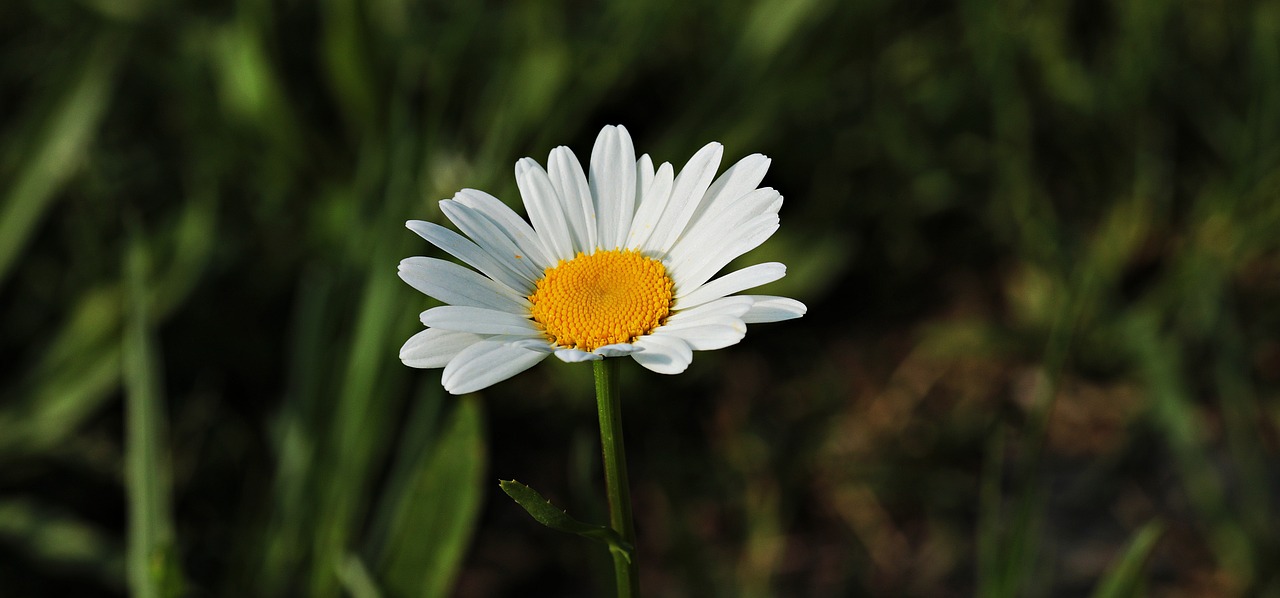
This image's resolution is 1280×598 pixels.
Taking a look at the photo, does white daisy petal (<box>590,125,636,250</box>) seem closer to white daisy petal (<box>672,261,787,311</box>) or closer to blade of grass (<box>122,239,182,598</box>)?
white daisy petal (<box>672,261,787,311</box>)

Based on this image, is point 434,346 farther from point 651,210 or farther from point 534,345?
point 651,210

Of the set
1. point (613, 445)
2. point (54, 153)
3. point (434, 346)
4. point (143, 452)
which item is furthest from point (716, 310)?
point (54, 153)

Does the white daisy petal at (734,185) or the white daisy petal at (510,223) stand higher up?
the white daisy petal at (510,223)

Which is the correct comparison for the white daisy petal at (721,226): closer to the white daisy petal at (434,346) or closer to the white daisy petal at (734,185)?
the white daisy petal at (734,185)

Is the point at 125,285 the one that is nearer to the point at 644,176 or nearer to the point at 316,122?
the point at 316,122

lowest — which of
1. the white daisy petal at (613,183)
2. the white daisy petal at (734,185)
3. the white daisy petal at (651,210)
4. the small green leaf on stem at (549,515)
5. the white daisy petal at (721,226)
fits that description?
the small green leaf on stem at (549,515)

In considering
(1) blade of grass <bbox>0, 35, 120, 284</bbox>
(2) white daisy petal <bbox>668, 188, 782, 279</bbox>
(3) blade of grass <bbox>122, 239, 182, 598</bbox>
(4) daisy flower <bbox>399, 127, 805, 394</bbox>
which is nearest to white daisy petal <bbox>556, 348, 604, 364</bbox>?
(4) daisy flower <bbox>399, 127, 805, 394</bbox>

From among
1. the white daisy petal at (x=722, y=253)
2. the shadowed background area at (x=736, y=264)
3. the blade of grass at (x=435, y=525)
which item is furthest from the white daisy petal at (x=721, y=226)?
the shadowed background area at (x=736, y=264)
